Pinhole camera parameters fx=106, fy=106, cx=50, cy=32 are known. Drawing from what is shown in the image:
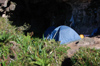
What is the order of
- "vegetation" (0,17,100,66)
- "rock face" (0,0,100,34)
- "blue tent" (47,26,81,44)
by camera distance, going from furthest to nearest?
"rock face" (0,0,100,34) < "blue tent" (47,26,81,44) < "vegetation" (0,17,100,66)

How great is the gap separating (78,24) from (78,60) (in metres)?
8.05

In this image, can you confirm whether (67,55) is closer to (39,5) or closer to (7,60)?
(7,60)

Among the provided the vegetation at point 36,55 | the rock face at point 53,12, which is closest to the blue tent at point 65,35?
the vegetation at point 36,55

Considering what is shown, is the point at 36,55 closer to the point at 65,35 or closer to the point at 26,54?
the point at 26,54

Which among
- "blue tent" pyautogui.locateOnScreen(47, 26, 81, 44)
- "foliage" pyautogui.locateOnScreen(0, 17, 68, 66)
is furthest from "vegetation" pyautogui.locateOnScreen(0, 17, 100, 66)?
"blue tent" pyautogui.locateOnScreen(47, 26, 81, 44)

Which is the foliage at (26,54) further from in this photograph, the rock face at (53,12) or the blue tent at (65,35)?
the rock face at (53,12)

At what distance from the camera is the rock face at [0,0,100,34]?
1024cm

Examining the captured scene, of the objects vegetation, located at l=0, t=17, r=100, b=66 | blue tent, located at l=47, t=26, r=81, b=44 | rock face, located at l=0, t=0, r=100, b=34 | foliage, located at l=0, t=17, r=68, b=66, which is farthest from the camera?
rock face, located at l=0, t=0, r=100, b=34

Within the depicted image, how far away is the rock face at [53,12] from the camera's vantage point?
10.2 metres

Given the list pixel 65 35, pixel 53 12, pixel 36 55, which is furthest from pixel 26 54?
pixel 53 12

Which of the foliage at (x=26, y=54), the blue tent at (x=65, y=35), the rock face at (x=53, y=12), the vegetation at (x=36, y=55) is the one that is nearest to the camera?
the vegetation at (x=36, y=55)

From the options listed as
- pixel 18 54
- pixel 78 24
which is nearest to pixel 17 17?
pixel 78 24

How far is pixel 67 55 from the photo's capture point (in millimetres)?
4246

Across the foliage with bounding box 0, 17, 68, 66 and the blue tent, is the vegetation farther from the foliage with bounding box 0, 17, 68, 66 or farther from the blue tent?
the blue tent
